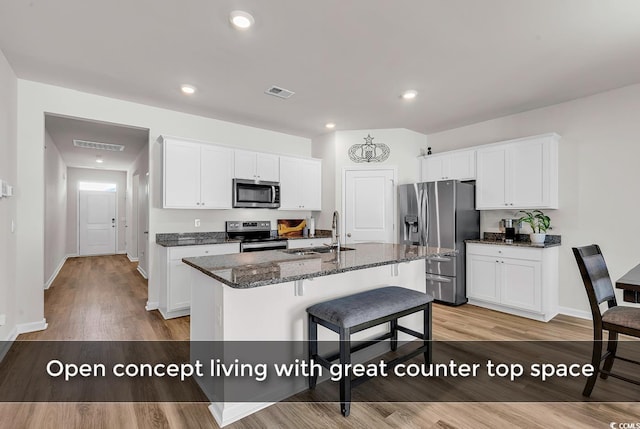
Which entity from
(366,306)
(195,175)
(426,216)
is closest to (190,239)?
(195,175)

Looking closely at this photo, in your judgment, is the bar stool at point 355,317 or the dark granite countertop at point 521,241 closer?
the bar stool at point 355,317

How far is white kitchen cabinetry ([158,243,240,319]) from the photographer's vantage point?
3750 mm

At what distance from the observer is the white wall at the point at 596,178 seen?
3.45 meters

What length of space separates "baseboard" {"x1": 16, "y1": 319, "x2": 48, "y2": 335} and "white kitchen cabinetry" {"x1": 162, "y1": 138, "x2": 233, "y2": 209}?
172 cm

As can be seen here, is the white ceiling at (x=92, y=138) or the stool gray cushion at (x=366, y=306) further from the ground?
the white ceiling at (x=92, y=138)

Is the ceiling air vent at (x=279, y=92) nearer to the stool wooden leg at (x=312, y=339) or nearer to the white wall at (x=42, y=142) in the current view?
the white wall at (x=42, y=142)

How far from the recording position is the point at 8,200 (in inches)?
117

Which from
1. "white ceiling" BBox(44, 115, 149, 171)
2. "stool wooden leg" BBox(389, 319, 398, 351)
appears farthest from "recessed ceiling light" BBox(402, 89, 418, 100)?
"white ceiling" BBox(44, 115, 149, 171)

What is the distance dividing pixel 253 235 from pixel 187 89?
2.32 metres

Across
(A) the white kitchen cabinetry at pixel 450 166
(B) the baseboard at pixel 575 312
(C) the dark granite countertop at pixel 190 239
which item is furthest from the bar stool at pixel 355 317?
(A) the white kitchen cabinetry at pixel 450 166

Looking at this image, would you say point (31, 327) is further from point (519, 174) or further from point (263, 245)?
point (519, 174)

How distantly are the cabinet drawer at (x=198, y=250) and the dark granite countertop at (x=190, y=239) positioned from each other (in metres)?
0.04

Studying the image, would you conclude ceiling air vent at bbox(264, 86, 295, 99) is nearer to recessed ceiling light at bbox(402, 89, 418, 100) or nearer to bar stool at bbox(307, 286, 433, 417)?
recessed ceiling light at bbox(402, 89, 418, 100)

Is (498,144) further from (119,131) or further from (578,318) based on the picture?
(119,131)
